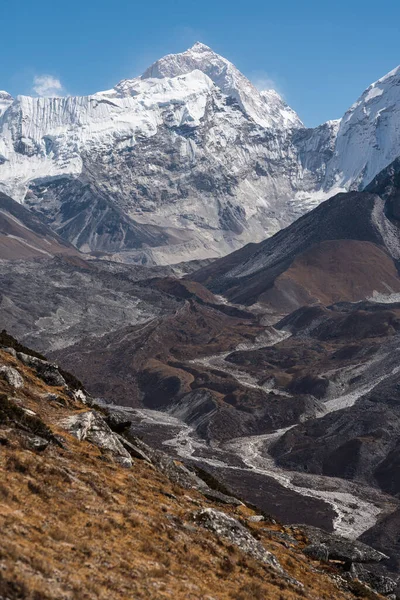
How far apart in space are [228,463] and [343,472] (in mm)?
15819

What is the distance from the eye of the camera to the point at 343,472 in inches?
4542

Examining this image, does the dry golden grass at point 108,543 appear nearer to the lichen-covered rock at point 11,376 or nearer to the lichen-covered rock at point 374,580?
the lichen-covered rock at point 374,580

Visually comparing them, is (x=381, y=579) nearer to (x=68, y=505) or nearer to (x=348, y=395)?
(x=68, y=505)

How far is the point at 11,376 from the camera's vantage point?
31.3 metres

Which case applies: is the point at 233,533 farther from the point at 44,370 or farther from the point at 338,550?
the point at 44,370

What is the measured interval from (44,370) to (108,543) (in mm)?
20255

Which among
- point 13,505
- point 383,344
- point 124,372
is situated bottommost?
point 124,372

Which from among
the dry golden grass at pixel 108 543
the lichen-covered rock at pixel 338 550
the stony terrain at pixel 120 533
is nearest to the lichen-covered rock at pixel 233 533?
the stony terrain at pixel 120 533

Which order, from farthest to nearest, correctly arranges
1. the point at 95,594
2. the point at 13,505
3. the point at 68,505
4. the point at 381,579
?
the point at 381,579, the point at 68,505, the point at 13,505, the point at 95,594

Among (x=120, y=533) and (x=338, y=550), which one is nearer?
(x=120, y=533)

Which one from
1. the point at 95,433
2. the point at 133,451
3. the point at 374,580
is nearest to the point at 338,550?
the point at 374,580

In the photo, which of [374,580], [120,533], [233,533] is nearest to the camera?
[120,533]

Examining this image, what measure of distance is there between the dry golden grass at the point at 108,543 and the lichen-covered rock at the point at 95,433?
1.42 meters

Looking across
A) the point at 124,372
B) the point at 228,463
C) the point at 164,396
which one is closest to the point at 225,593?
the point at 228,463
